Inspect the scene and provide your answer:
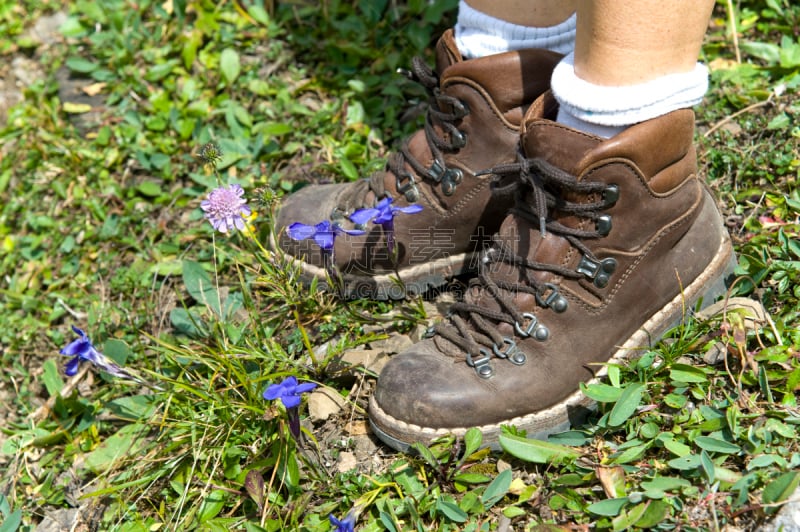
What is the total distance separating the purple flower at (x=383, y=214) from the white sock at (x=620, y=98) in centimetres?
64

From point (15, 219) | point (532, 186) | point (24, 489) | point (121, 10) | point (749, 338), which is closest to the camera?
point (532, 186)

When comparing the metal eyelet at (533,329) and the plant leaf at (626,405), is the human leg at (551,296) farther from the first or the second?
the plant leaf at (626,405)

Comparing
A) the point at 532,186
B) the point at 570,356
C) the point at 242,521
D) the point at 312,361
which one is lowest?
the point at 242,521

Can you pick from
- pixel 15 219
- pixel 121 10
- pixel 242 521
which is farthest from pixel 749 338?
pixel 121 10

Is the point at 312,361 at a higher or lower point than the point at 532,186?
lower

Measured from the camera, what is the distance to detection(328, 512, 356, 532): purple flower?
1.76 meters

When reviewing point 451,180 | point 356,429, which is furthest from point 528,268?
point 356,429

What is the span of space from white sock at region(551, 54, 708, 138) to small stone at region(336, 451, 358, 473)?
3.72 feet

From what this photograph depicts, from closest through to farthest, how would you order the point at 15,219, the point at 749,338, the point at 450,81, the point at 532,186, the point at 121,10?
the point at 532,186 → the point at 749,338 → the point at 450,81 → the point at 15,219 → the point at 121,10

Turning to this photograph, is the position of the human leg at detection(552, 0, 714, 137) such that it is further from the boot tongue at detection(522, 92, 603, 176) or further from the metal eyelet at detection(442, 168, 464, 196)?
the metal eyelet at detection(442, 168, 464, 196)

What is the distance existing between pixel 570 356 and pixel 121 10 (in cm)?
341

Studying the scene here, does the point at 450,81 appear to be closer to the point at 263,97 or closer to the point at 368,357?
the point at 368,357

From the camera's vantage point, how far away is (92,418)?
99.3 inches

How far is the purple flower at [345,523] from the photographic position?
176 centimetres
